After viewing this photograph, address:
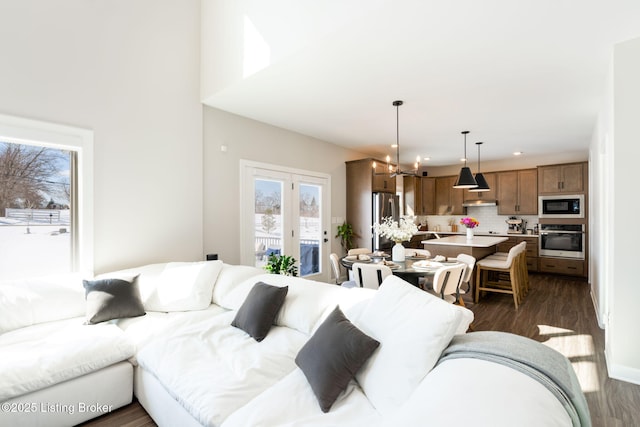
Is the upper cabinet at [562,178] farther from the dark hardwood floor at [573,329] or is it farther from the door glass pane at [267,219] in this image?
the door glass pane at [267,219]

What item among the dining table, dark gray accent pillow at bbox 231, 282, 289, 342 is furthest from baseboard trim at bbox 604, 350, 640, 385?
dark gray accent pillow at bbox 231, 282, 289, 342

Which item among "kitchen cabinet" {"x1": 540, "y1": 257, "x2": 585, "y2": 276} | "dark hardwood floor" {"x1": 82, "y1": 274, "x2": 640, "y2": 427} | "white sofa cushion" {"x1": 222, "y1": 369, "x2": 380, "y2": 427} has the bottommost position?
"dark hardwood floor" {"x1": 82, "y1": 274, "x2": 640, "y2": 427}

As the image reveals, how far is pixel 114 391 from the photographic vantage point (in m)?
2.12

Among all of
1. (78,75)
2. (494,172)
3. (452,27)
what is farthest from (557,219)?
(78,75)

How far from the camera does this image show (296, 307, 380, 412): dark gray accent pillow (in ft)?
4.83

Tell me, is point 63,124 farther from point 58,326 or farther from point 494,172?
point 494,172

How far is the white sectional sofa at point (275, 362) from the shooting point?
1117mm

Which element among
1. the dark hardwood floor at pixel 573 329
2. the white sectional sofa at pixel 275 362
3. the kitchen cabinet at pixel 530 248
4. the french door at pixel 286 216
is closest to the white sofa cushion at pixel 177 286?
the white sectional sofa at pixel 275 362

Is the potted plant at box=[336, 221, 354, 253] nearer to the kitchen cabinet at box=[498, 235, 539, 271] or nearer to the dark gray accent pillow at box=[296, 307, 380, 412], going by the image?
the kitchen cabinet at box=[498, 235, 539, 271]

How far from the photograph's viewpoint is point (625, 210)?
2480mm

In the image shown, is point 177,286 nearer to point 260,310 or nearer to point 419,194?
point 260,310

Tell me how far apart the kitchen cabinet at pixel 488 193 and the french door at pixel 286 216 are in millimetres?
4098

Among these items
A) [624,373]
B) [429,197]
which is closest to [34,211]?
[624,373]

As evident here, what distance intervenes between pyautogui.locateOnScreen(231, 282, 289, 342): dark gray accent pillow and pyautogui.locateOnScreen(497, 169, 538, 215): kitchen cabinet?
6621mm
